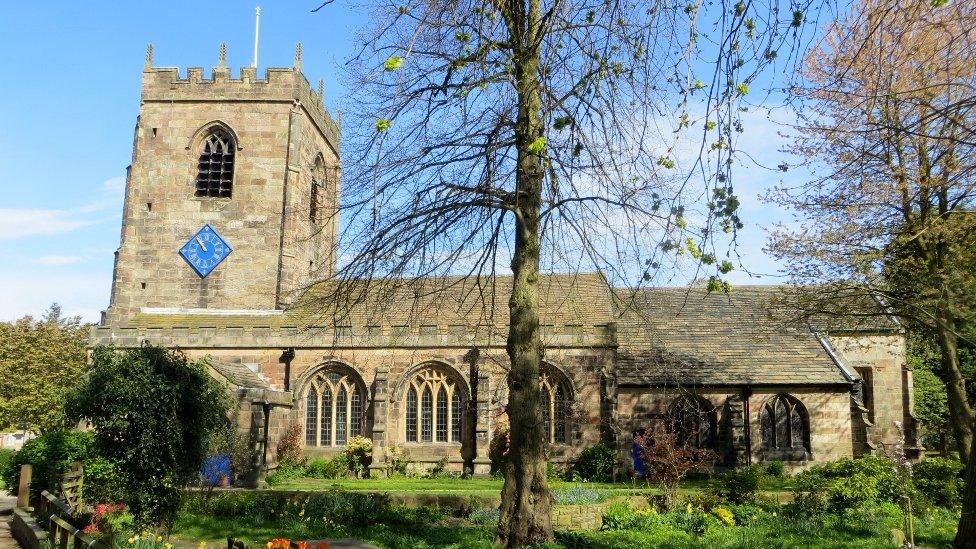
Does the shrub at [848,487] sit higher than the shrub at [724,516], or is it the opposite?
the shrub at [848,487]

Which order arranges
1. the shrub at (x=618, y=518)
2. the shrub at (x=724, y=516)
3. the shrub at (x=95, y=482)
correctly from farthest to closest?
the shrub at (x=95, y=482), the shrub at (x=724, y=516), the shrub at (x=618, y=518)

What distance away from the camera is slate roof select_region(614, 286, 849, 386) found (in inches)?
1154

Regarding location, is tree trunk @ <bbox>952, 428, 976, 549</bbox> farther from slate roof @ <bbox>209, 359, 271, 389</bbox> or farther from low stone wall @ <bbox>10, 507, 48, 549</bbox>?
slate roof @ <bbox>209, 359, 271, 389</bbox>

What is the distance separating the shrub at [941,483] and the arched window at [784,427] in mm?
10562

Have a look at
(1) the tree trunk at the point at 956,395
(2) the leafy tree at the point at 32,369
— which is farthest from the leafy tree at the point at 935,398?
(2) the leafy tree at the point at 32,369

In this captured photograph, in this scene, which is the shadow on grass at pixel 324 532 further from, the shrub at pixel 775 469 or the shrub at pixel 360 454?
the shrub at pixel 775 469

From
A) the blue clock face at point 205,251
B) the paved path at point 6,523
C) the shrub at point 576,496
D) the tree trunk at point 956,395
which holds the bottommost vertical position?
the paved path at point 6,523

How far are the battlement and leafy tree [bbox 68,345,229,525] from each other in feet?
69.5

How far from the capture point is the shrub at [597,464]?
87.9 feet

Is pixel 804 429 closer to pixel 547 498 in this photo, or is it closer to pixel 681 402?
pixel 681 402

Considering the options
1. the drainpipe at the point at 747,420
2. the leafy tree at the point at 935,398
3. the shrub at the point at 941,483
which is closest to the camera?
the shrub at the point at 941,483

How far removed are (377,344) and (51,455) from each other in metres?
12.0

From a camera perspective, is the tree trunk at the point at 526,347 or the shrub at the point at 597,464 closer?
the tree trunk at the point at 526,347

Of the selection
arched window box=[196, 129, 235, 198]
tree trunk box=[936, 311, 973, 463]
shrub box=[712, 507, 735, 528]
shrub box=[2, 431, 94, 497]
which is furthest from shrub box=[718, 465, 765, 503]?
arched window box=[196, 129, 235, 198]
